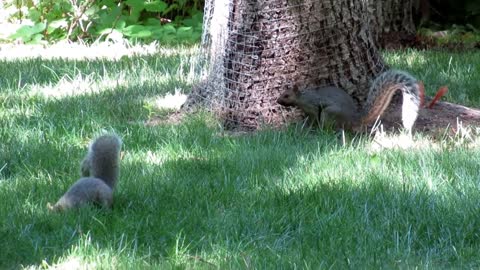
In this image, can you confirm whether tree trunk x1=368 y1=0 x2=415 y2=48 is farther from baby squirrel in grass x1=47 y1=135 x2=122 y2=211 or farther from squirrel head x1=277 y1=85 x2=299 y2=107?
baby squirrel in grass x1=47 y1=135 x2=122 y2=211

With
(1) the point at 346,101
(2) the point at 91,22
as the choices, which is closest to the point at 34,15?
(2) the point at 91,22

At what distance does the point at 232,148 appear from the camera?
5.39m

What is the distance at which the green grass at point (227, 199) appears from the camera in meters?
3.67

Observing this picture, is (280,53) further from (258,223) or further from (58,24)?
(58,24)

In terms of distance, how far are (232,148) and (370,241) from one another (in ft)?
5.69

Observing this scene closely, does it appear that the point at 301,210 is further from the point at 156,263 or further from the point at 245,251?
the point at 156,263

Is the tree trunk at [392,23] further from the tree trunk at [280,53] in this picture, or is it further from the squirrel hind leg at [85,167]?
the squirrel hind leg at [85,167]

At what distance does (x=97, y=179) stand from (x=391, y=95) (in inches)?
88.2

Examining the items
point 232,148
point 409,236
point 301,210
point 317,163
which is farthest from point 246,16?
point 409,236

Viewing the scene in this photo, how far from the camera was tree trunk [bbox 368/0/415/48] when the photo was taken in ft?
29.9

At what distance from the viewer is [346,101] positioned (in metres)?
5.84

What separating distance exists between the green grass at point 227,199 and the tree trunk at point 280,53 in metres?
0.24

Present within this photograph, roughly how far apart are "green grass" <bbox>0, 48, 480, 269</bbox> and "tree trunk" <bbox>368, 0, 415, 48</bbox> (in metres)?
3.41

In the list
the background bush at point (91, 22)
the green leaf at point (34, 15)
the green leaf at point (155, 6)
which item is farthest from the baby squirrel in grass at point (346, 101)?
the green leaf at point (34, 15)
